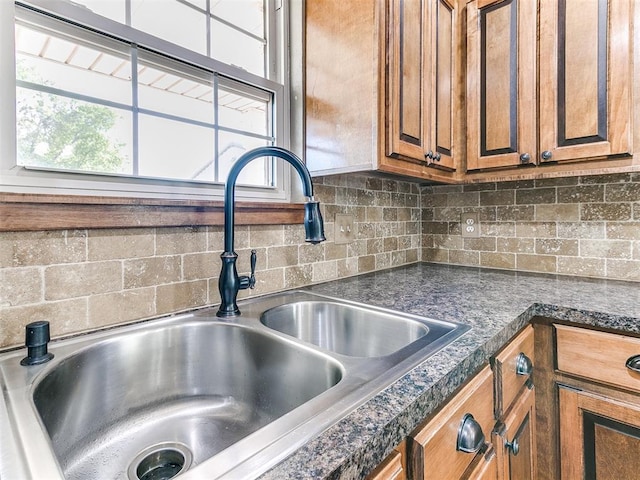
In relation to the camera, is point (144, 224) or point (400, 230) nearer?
point (144, 224)

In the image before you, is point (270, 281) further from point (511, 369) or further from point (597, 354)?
point (597, 354)

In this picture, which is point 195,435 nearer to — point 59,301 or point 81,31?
point 59,301

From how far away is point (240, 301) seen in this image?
1092 millimetres

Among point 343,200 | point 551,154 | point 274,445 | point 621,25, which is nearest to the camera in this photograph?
point 274,445

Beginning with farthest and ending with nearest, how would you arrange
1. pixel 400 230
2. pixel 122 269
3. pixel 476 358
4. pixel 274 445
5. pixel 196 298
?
pixel 400 230
pixel 196 298
pixel 122 269
pixel 476 358
pixel 274 445

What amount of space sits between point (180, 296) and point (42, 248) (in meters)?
0.34

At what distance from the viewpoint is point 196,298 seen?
101 centimetres

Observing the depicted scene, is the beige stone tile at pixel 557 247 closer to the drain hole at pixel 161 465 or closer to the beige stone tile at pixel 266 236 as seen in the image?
the beige stone tile at pixel 266 236

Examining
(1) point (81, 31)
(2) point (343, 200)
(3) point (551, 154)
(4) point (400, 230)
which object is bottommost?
(4) point (400, 230)

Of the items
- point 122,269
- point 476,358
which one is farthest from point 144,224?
point 476,358

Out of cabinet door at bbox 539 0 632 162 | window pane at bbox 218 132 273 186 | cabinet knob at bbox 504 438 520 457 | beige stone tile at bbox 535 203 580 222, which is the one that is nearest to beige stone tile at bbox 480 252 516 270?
beige stone tile at bbox 535 203 580 222

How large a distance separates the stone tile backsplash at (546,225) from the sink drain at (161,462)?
5.32ft

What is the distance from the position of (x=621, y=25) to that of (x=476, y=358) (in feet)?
4.34

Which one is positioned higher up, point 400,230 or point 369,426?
point 400,230
